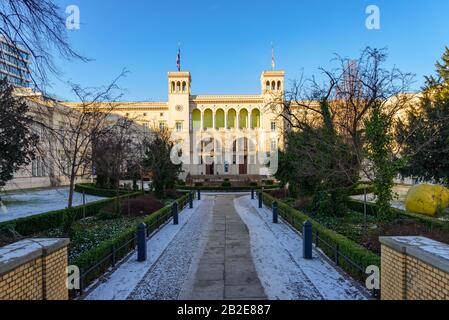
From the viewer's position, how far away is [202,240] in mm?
11398

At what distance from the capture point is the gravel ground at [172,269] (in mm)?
6324

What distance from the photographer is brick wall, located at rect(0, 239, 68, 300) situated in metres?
3.99

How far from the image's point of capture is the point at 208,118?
60438mm

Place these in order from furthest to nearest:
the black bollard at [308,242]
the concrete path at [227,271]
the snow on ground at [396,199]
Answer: the snow on ground at [396,199] < the black bollard at [308,242] < the concrete path at [227,271]

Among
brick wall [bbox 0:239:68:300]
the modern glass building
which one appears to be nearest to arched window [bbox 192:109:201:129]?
the modern glass building

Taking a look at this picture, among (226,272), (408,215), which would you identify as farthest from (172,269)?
(408,215)

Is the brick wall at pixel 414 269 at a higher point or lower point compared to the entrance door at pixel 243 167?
lower

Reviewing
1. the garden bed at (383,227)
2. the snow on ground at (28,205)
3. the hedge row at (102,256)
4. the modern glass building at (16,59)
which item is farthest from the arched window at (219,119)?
the modern glass building at (16,59)

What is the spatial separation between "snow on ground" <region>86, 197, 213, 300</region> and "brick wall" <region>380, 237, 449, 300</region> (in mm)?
4118

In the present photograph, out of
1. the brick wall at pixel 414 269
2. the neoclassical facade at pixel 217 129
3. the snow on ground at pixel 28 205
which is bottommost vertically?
the snow on ground at pixel 28 205

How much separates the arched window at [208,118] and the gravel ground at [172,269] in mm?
47602

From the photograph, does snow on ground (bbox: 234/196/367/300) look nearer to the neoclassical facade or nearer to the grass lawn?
the grass lawn

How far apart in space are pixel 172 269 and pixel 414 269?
5612 mm

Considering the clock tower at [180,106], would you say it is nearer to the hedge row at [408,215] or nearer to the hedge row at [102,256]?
the hedge row at [408,215]
